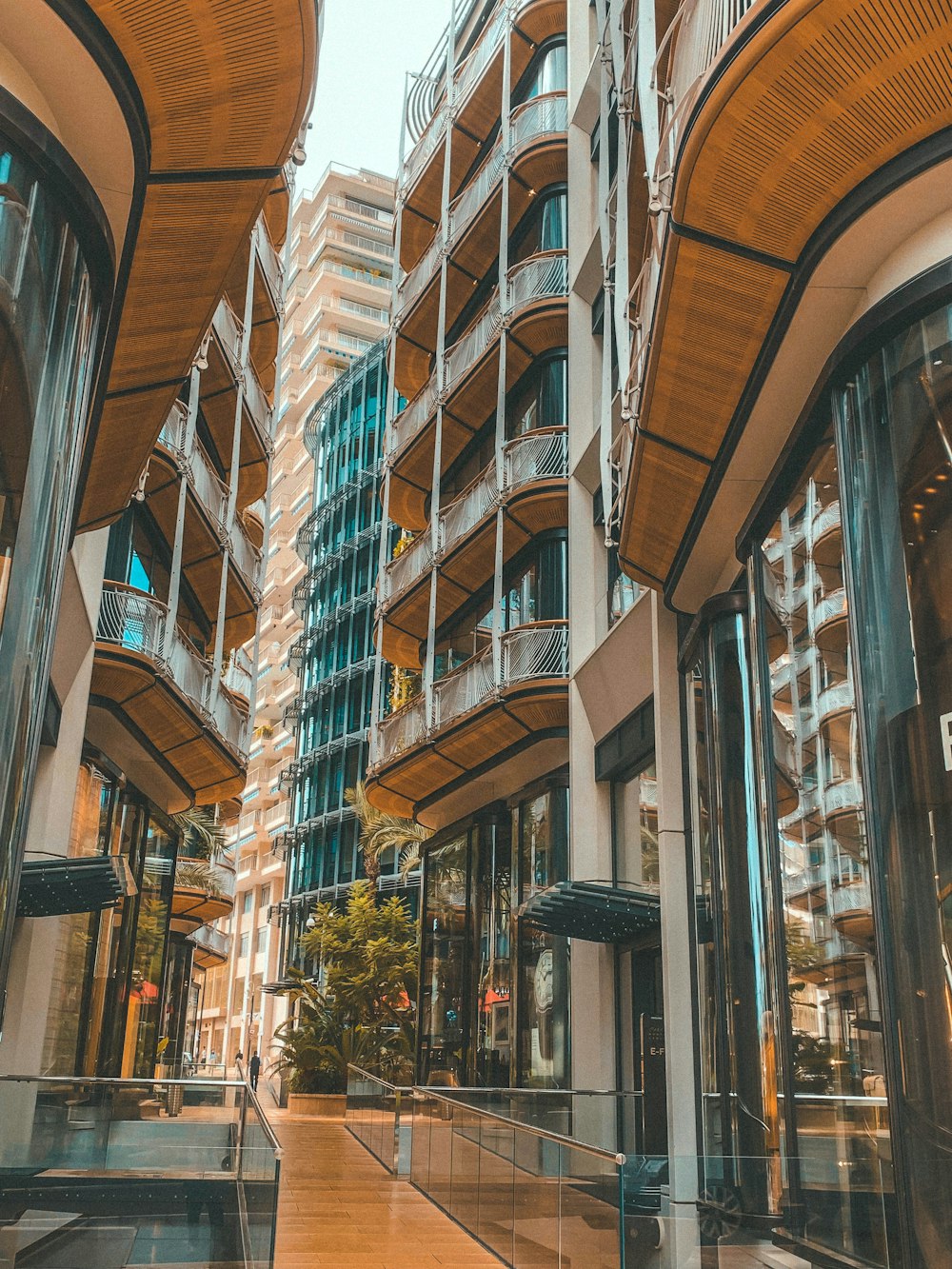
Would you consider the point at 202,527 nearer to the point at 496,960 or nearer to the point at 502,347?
the point at 502,347

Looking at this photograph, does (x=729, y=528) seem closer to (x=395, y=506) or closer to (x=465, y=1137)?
(x=465, y=1137)

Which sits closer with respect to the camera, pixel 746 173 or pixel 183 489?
pixel 746 173

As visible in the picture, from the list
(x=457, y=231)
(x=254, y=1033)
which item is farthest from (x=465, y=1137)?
(x=254, y=1033)

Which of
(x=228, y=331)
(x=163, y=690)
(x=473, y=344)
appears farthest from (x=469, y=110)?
(x=163, y=690)

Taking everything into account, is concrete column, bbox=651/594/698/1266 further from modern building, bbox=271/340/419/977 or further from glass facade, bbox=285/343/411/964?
glass facade, bbox=285/343/411/964

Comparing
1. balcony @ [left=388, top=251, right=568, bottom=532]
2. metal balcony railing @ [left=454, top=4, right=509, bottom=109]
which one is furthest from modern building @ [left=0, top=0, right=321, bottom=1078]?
metal balcony railing @ [left=454, top=4, right=509, bottom=109]

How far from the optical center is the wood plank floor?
1123cm

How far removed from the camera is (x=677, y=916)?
14.3 m

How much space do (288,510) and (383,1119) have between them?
79163mm

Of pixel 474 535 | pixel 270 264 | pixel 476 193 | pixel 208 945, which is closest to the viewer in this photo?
pixel 474 535

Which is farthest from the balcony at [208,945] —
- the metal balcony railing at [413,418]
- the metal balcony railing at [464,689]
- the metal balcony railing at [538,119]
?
the metal balcony railing at [538,119]

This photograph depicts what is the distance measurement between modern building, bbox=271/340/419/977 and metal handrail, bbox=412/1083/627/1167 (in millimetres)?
37718

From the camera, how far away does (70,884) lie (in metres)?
14.3

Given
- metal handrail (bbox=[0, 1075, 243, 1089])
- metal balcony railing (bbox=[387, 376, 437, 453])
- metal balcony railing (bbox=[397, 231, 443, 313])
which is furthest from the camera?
metal balcony railing (bbox=[397, 231, 443, 313])
